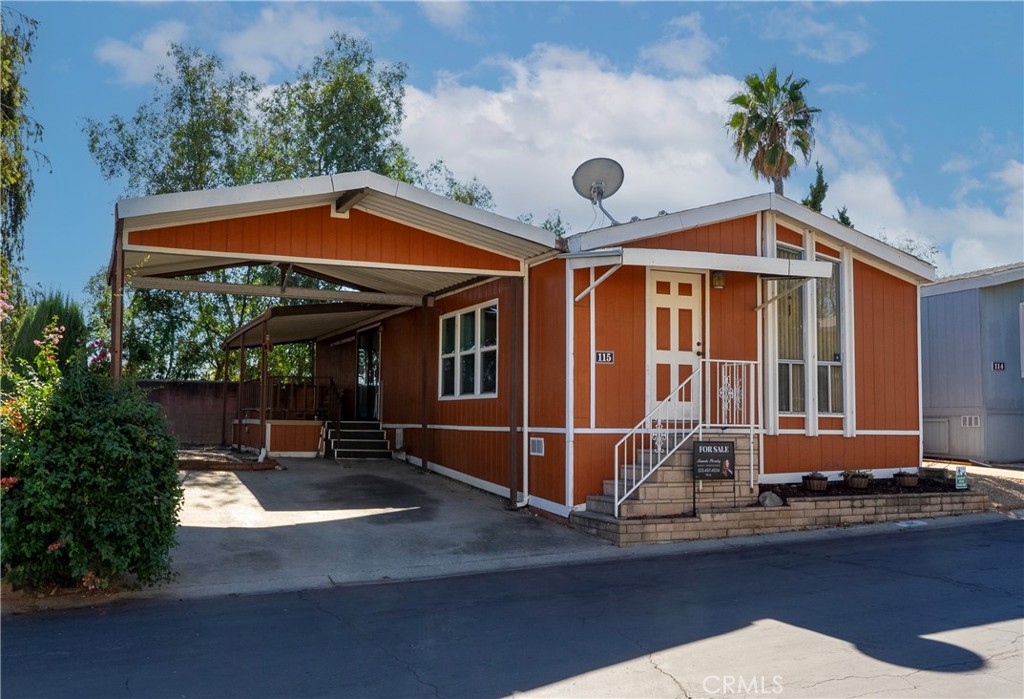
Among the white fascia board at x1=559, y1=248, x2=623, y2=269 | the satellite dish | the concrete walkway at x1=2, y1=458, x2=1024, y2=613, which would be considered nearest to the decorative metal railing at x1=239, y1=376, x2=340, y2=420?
the concrete walkway at x1=2, y1=458, x2=1024, y2=613

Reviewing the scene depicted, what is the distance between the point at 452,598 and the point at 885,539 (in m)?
5.74

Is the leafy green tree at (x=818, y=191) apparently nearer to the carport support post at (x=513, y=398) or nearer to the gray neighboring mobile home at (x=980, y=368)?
the gray neighboring mobile home at (x=980, y=368)

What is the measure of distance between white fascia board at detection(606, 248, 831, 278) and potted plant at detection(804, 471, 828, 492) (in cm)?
272

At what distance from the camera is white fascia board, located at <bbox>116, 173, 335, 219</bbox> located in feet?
28.7

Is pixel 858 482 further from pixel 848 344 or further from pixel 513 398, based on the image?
pixel 513 398

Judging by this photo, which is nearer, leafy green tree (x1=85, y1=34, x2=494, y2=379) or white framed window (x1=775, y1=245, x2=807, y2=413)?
white framed window (x1=775, y1=245, x2=807, y2=413)

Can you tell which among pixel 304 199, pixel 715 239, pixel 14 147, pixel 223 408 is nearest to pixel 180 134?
pixel 223 408

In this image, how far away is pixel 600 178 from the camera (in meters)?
12.2

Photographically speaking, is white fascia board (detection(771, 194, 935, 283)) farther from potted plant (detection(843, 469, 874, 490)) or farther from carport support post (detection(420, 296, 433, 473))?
carport support post (detection(420, 296, 433, 473))

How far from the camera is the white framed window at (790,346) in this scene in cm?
1223

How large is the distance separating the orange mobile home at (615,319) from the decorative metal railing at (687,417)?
0.12 feet

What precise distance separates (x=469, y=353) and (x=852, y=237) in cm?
593

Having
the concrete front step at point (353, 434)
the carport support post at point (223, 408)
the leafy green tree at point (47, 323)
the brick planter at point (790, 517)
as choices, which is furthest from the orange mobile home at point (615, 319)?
the carport support post at point (223, 408)

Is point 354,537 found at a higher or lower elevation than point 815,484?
lower
